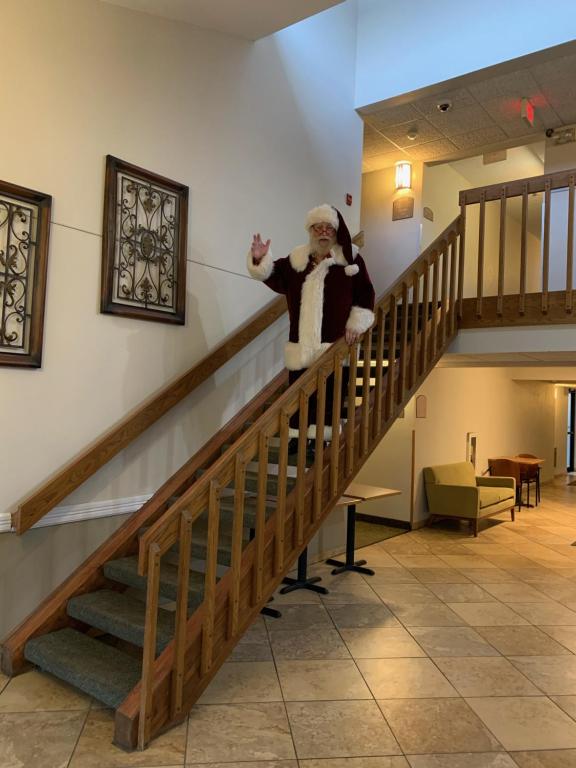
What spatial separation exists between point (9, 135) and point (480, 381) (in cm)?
675

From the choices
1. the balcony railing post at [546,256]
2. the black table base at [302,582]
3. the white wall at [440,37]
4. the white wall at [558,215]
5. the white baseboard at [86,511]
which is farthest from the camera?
the white wall at [558,215]

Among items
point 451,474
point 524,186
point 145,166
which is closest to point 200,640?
point 145,166

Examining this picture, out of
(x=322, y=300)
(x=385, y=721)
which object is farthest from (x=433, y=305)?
(x=385, y=721)

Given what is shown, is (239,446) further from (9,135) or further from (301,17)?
(301,17)

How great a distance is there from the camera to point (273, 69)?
4.26m

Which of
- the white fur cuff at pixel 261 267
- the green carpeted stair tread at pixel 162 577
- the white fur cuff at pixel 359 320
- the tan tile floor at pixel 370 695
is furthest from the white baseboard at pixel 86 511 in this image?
the white fur cuff at pixel 359 320

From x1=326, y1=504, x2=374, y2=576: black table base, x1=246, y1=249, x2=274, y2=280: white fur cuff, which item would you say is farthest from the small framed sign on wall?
x1=246, y1=249, x2=274, y2=280: white fur cuff

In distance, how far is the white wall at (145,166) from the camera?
9.16ft

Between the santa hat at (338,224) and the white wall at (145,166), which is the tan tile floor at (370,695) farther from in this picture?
the santa hat at (338,224)

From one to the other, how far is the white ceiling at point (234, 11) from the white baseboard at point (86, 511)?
2857mm

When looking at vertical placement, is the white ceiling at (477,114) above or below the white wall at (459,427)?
above

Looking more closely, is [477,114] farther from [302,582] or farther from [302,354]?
[302,582]

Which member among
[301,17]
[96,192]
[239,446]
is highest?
[301,17]

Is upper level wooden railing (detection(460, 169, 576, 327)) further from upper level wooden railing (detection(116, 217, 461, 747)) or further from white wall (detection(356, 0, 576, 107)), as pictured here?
white wall (detection(356, 0, 576, 107))
